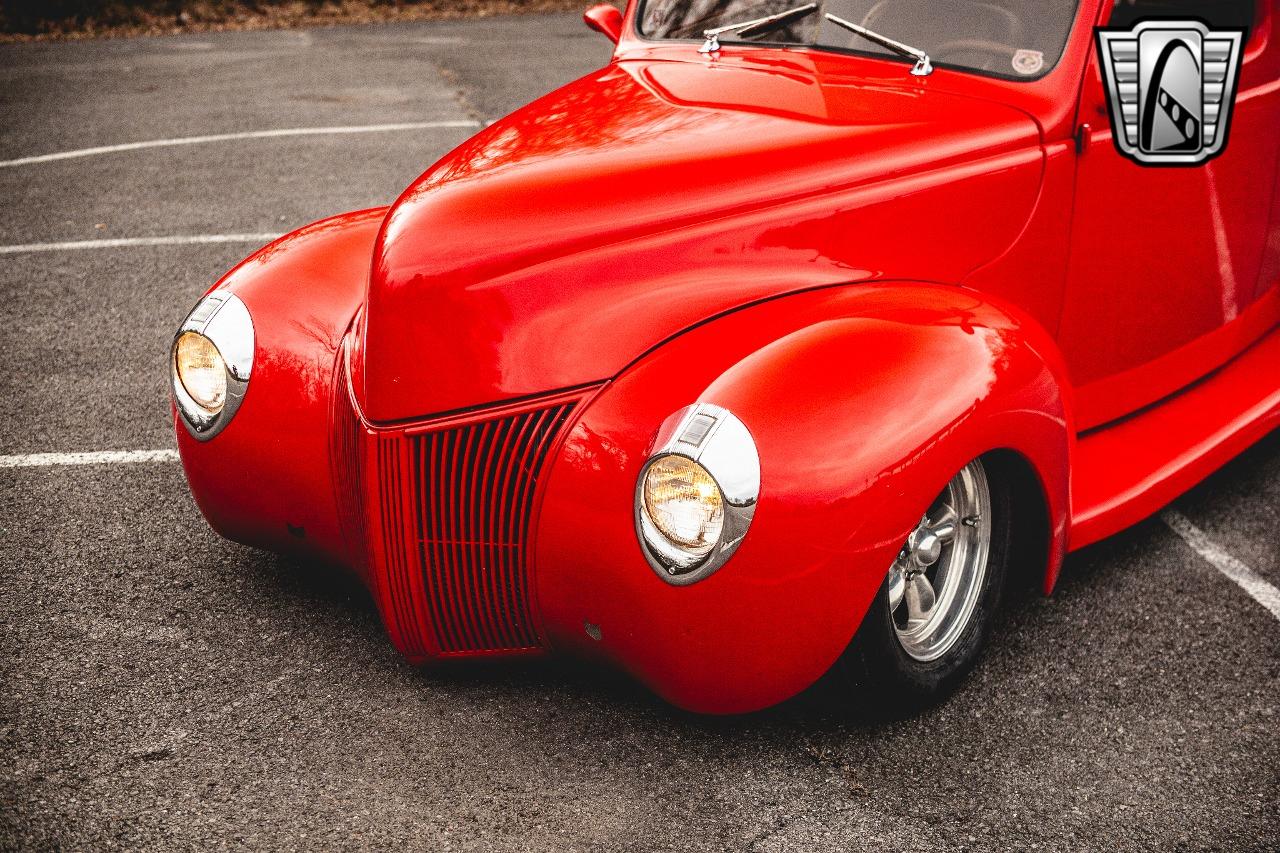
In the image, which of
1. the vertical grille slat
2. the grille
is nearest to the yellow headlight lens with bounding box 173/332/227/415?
the vertical grille slat

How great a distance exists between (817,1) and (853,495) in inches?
62.0

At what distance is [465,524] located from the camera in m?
2.44

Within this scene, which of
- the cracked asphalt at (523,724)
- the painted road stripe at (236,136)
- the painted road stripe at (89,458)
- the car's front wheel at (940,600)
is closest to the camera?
the cracked asphalt at (523,724)

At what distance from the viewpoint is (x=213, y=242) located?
231 inches

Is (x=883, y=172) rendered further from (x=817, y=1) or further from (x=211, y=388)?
(x=211, y=388)

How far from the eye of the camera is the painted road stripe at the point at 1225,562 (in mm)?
3166

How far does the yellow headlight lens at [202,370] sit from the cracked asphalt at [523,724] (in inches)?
20.6

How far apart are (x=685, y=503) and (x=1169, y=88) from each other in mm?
1840

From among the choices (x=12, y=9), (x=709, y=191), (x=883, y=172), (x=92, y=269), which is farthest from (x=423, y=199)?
(x=12, y=9)

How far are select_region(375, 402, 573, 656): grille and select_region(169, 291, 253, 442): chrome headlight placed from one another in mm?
558

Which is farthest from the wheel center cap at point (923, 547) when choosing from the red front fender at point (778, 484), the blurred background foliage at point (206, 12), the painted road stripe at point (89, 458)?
the blurred background foliage at point (206, 12)

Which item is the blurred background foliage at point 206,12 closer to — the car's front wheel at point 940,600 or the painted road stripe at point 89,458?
the painted road stripe at point 89,458

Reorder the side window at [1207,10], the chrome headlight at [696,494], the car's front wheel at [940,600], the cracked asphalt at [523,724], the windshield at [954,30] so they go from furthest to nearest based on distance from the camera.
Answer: the side window at [1207,10]
the windshield at [954,30]
the car's front wheel at [940,600]
the cracked asphalt at [523,724]
the chrome headlight at [696,494]

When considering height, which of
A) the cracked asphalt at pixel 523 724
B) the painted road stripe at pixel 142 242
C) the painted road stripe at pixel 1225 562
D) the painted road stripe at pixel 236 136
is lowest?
the painted road stripe at pixel 236 136
